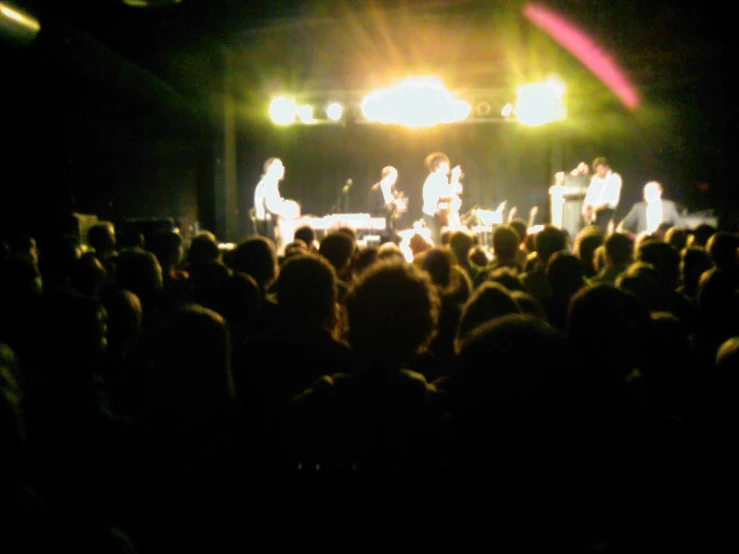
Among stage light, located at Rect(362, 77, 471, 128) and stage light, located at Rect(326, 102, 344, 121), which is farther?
stage light, located at Rect(326, 102, 344, 121)

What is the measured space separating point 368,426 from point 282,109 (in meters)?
12.1

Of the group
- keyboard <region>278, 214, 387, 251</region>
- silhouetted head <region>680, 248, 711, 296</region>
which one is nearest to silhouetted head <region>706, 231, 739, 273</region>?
silhouetted head <region>680, 248, 711, 296</region>

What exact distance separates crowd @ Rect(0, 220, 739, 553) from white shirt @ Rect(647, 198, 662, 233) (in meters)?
8.97

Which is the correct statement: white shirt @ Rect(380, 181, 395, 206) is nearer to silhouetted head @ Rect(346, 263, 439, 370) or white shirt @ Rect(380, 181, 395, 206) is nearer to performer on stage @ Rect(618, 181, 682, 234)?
performer on stage @ Rect(618, 181, 682, 234)

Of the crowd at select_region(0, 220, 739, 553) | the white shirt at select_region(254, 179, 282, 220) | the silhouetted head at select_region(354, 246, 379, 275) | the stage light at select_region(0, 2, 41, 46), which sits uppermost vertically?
the stage light at select_region(0, 2, 41, 46)

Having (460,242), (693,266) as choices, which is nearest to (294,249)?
(460,242)

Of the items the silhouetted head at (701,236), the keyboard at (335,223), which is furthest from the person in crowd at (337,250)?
the keyboard at (335,223)

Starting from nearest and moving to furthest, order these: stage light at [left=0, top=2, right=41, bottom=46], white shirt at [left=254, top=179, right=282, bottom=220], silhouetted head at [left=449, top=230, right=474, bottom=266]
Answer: silhouetted head at [left=449, top=230, right=474, bottom=266]
stage light at [left=0, top=2, right=41, bottom=46]
white shirt at [left=254, top=179, right=282, bottom=220]

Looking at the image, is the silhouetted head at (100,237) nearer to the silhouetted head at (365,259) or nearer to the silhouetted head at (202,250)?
the silhouetted head at (202,250)

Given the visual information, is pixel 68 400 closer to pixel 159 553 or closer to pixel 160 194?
pixel 159 553

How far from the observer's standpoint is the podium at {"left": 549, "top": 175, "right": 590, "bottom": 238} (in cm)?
1176

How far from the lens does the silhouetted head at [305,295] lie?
226 cm

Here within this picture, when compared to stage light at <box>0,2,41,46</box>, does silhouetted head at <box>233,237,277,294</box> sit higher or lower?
lower

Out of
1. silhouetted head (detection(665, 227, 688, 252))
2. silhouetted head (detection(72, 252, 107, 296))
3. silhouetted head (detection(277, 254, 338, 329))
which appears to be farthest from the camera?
silhouetted head (detection(665, 227, 688, 252))
